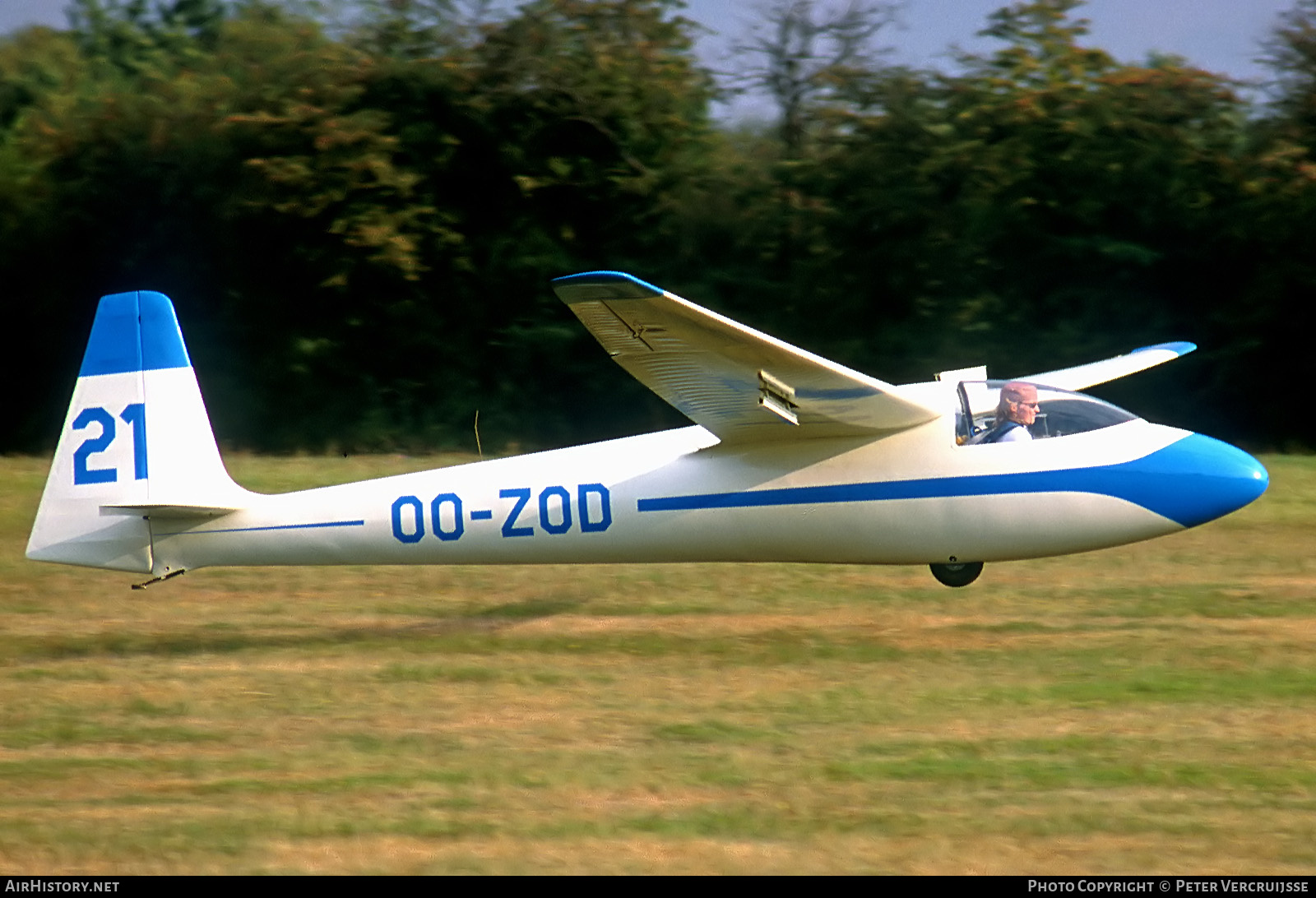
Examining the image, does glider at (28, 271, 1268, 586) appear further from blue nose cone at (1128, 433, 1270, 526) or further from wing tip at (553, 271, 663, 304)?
wing tip at (553, 271, 663, 304)

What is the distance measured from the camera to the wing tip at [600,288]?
25.1 ft

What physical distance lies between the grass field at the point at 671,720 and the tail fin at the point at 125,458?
715 mm

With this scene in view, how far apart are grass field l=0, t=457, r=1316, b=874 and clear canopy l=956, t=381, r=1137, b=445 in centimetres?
127

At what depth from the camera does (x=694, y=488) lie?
31.4 ft

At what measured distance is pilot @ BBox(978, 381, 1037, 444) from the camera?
9.39 m

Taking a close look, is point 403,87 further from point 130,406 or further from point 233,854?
point 233,854

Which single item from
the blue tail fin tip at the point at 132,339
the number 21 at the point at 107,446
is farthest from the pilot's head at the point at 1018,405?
the number 21 at the point at 107,446

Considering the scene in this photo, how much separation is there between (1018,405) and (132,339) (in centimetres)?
608

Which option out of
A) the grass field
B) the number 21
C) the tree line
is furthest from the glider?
the tree line

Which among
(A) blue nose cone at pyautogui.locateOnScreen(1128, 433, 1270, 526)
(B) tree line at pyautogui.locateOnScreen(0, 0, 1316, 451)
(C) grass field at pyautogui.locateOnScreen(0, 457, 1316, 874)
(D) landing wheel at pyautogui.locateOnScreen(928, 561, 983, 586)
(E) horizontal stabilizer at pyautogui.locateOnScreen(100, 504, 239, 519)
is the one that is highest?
(B) tree line at pyautogui.locateOnScreen(0, 0, 1316, 451)

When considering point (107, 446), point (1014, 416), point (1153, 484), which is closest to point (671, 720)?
point (1014, 416)

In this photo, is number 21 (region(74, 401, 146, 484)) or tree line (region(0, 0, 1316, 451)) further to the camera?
tree line (region(0, 0, 1316, 451))

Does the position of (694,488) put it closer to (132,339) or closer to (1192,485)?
(1192,485)
